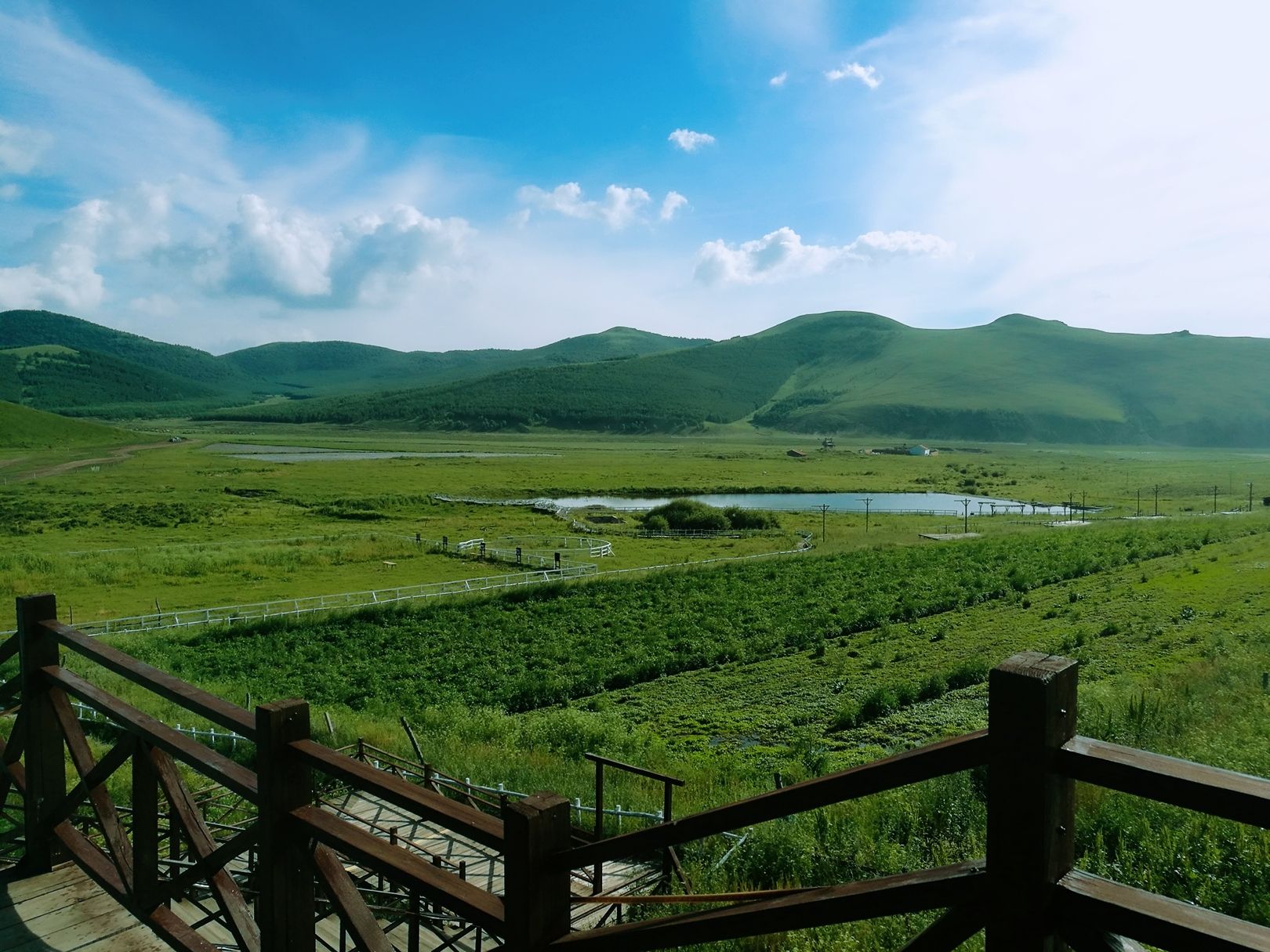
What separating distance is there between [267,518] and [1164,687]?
210ft

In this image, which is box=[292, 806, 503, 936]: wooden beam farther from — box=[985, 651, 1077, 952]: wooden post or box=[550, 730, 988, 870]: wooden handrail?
box=[985, 651, 1077, 952]: wooden post

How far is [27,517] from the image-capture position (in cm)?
6159

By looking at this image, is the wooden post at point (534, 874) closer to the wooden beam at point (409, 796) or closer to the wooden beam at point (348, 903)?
the wooden beam at point (409, 796)

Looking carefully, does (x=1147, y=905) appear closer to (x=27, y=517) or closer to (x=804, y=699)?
(x=804, y=699)

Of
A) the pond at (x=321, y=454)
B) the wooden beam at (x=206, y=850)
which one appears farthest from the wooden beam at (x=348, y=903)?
the pond at (x=321, y=454)

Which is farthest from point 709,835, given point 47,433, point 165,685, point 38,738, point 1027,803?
point 47,433

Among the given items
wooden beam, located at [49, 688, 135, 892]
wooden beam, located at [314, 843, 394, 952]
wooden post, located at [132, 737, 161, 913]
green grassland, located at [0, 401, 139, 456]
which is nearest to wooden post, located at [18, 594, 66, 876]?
wooden beam, located at [49, 688, 135, 892]

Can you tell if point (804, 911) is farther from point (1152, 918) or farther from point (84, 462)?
point (84, 462)

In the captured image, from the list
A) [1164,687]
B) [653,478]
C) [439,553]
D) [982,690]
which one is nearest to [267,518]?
[439,553]

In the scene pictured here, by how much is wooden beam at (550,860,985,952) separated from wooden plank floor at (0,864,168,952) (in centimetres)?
345

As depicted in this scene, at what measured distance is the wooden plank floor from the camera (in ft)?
14.7

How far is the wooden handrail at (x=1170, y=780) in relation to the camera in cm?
166

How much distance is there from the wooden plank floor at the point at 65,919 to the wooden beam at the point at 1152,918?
473 cm

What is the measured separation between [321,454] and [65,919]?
156m
